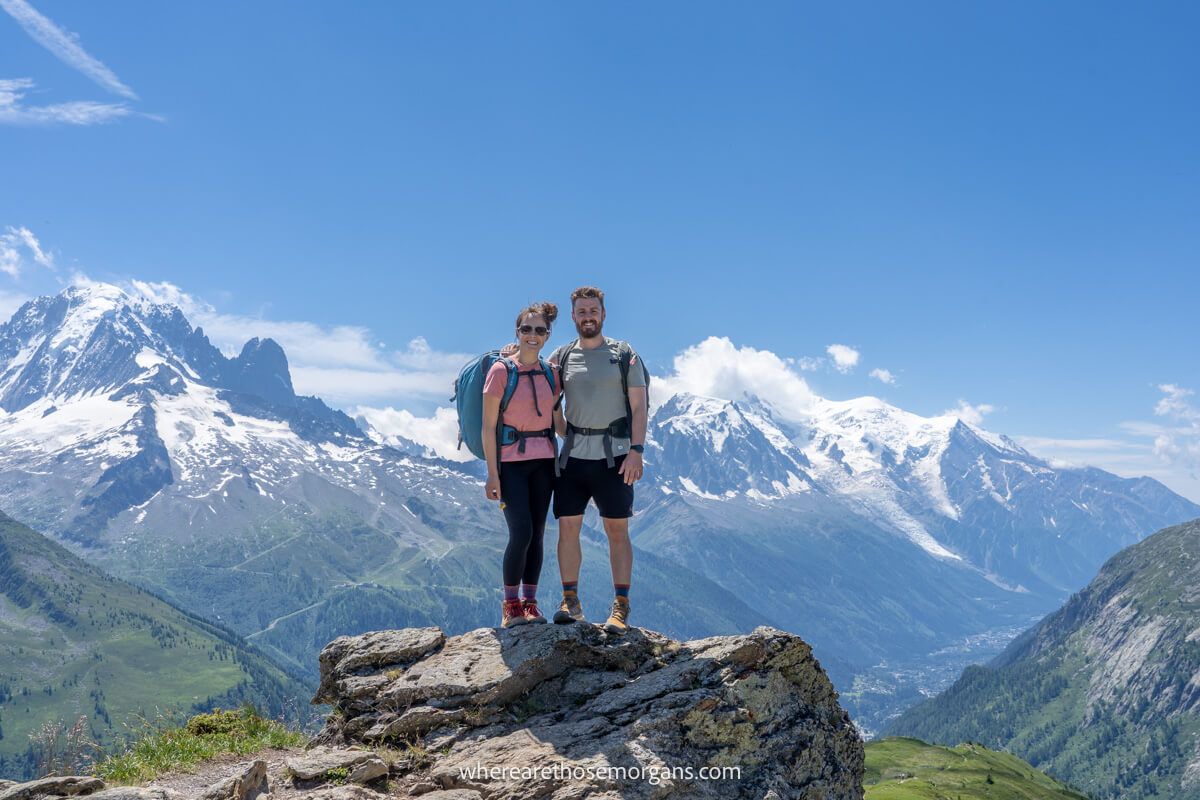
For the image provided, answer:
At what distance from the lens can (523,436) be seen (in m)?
14.1

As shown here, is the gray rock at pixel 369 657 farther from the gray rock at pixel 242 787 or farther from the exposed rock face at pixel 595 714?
the gray rock at pixel 242 787

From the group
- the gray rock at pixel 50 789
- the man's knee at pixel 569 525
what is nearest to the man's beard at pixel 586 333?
the man's knee at pixel 569 525

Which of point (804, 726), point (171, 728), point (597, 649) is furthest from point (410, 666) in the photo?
point (804, 726)

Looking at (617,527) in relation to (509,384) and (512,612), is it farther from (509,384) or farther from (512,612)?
(509,384)

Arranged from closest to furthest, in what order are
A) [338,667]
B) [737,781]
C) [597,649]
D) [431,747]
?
[737,781]
[431,747]
[597,649]
[338,667]

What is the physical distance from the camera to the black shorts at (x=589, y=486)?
14.3 m

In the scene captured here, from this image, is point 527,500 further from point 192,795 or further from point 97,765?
point 97,765

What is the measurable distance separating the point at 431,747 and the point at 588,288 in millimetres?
7853

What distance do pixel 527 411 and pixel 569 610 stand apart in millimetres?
3820

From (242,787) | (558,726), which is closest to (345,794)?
(242,787)

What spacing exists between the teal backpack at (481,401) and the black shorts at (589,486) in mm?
559

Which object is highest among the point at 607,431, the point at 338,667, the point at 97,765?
the point at 607,431

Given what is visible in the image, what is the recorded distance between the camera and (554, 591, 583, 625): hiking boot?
46.6ft

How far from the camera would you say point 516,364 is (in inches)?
557
